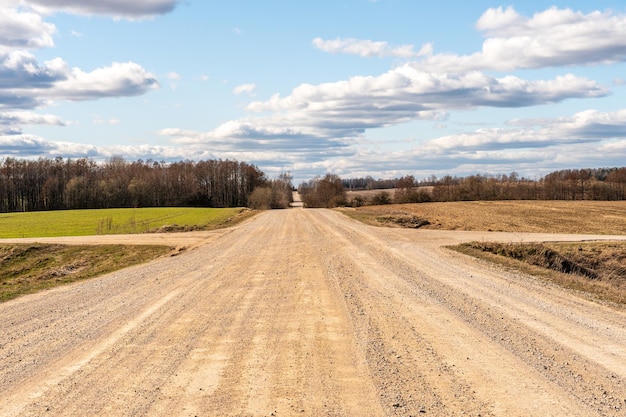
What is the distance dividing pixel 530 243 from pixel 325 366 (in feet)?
77.1

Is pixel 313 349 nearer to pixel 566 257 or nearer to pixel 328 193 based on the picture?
pixel 566 257

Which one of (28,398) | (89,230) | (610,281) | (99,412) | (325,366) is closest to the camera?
(99,412)

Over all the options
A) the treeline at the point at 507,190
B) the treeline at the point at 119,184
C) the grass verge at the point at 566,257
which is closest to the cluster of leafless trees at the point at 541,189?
the treeline at the point at 507,190

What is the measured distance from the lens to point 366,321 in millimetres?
10594

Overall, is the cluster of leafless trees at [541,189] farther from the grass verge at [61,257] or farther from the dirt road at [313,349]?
the dirt road at [313,349]

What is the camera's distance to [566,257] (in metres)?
26.4

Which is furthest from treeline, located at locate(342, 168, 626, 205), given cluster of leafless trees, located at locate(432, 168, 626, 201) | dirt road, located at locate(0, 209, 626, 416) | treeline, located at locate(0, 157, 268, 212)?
dirt road, located at locate(0, 209, 626, 416)

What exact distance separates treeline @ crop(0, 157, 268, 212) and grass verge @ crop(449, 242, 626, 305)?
102897 mm

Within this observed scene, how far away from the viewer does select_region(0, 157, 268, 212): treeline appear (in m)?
117

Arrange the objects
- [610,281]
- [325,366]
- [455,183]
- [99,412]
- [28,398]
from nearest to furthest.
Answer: [99,412]
[28,398]
[325,366]
[610,281]
[455,183]

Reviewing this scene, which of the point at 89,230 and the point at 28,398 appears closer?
the point at 28,398

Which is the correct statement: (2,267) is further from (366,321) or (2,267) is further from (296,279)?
(366,321)

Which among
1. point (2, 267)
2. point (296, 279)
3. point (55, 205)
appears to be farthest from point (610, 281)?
point (55, 205)

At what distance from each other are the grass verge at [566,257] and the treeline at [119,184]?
103m
